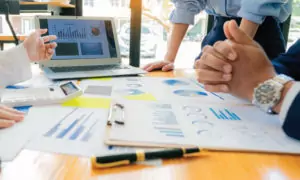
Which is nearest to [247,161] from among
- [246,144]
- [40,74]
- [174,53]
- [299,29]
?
[246,144]

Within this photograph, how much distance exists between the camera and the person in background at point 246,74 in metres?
0.51

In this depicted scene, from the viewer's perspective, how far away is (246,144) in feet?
1.40

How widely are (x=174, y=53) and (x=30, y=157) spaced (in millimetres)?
926

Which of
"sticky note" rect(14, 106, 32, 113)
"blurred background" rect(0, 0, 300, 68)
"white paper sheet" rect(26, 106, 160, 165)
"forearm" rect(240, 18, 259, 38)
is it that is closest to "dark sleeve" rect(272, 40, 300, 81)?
"forearm" rect(240, 18, 259, 38)

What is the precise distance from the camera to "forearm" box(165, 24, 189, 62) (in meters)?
1.22

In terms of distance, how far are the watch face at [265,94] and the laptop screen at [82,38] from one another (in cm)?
59

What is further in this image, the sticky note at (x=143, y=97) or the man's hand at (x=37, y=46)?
the man's hand at (x=37, y=46)

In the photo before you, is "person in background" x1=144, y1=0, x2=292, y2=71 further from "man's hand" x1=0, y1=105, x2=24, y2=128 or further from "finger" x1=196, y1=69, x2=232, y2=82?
"man's hand" x1=0, y1=105, x2=24, y2=128

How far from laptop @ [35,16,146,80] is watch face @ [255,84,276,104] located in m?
0.46

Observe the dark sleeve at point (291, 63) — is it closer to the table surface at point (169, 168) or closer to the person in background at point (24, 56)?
the table surface at point (169, 168)

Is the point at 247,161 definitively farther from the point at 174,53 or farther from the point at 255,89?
the point at 174,53

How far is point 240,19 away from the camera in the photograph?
40.5 inches

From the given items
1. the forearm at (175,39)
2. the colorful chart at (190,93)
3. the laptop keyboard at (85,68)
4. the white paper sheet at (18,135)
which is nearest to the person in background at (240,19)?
the forearm at (175,39)

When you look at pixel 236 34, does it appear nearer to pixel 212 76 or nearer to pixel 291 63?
pixel 212 76
